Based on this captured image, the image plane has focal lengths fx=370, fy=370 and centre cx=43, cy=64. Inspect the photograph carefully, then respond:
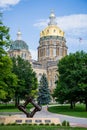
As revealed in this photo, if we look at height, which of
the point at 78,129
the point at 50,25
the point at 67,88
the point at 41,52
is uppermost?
the point at 50,25

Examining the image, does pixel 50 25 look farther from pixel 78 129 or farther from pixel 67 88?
pixel 78 129

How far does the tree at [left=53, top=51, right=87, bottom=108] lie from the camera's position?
184 feet

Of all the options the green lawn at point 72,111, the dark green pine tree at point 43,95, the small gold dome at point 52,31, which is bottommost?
the green lawn at point 72,111

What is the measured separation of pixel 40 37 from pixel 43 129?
364 ft

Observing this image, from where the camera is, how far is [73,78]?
57.0 m

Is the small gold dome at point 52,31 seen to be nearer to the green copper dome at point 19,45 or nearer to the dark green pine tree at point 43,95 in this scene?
the green copper dome at point 19,45

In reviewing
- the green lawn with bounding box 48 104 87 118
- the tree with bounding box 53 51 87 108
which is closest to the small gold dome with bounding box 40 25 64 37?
the tree with bounding box 53 51 87 108

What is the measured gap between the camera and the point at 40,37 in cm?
13425

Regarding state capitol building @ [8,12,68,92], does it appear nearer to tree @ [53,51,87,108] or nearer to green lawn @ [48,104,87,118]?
tree @ [53,51,87,108]

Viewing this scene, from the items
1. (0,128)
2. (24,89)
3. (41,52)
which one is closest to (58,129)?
(0,128)

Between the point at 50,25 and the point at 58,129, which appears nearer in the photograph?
the point at 58,129

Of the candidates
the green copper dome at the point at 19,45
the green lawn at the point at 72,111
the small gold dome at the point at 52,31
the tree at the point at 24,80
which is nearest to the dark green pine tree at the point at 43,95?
the tree at the point at 24,80

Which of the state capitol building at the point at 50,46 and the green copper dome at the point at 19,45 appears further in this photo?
A: the state capitol building at the point at 50,46

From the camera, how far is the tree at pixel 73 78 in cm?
5594
